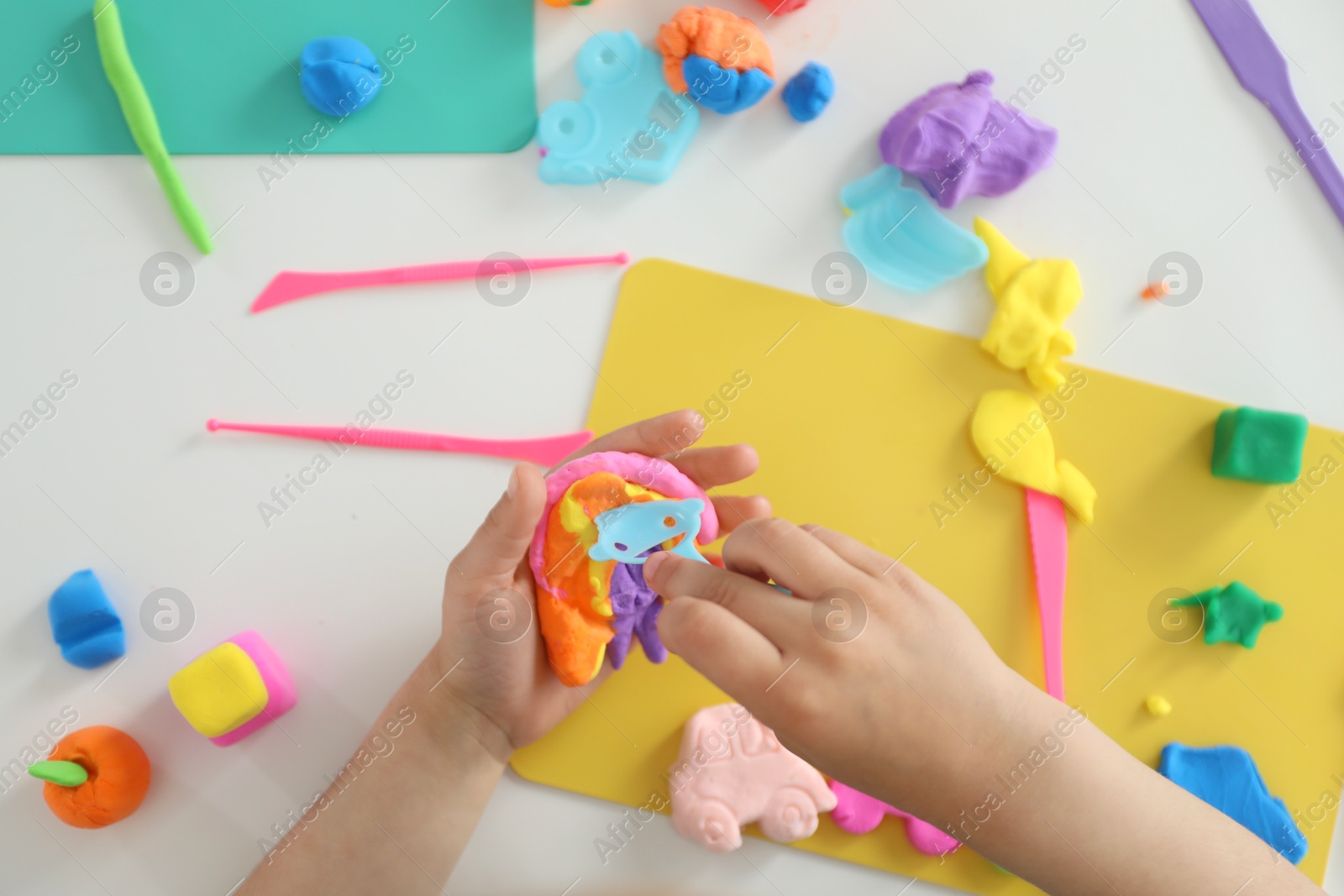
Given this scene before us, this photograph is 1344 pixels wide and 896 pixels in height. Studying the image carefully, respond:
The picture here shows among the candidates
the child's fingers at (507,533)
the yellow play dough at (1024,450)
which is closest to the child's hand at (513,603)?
the child's fingers at (507,533)

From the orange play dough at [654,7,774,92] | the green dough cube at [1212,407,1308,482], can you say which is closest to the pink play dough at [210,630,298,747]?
the orange play dough at [654,7,774,92]

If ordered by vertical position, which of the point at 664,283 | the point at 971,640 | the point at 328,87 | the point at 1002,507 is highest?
the point at 328,87

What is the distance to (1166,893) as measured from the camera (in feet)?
2.34

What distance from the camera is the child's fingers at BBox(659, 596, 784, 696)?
0.61 meters

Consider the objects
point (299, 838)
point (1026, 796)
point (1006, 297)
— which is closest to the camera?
point (1026, 796)

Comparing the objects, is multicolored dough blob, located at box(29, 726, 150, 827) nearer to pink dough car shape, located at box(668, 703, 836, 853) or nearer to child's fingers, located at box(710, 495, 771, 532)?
pink dough car shape, located at box(668, 703, 836, 853)

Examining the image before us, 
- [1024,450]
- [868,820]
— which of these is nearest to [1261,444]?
[1024,450]

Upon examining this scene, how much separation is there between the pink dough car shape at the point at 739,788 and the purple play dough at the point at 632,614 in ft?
0.41

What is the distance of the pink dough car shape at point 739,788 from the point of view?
101 centimetres

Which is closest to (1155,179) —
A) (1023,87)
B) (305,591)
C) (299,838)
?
(1023,87)

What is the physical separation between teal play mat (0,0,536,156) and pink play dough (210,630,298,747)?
1.96ft

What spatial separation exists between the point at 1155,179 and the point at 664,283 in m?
0.64

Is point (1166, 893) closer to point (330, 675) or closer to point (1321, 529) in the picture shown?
point (1321, 529)

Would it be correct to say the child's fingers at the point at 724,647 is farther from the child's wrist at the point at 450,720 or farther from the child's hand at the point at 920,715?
the child's wrist at the point at 450,720
